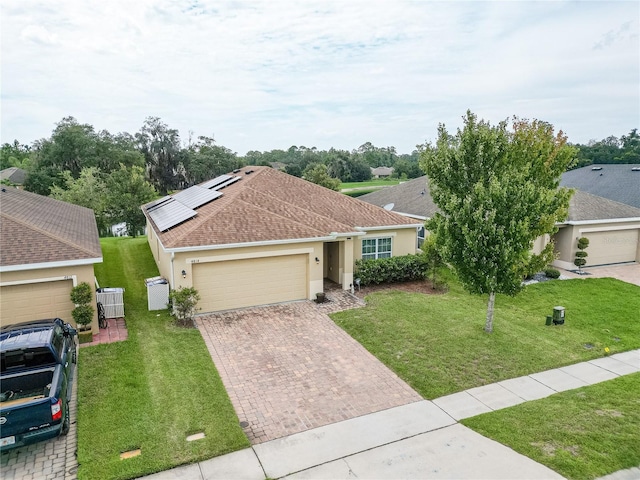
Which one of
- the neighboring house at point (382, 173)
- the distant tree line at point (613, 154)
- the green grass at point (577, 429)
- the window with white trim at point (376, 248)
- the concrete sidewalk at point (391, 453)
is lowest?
the concrete sidewalk at point (391, 453)

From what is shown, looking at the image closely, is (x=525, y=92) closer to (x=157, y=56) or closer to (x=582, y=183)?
(x=582, y=183)

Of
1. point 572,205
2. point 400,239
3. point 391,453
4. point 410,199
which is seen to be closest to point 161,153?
point 410,199

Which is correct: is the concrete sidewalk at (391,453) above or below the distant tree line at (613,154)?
below

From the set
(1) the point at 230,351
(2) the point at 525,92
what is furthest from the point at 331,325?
(2) the point at 525,92

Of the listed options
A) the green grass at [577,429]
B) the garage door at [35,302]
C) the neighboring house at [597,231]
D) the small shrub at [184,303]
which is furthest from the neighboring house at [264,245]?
the green grass at [577,429]

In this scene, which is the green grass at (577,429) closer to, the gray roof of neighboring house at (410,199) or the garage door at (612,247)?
the gray roof of neighboring house at (410,199)

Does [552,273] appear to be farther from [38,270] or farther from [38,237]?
[38,237]
